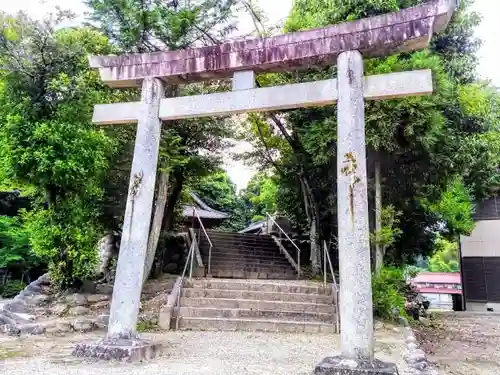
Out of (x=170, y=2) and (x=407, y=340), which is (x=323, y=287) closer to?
(x=407, y=340)

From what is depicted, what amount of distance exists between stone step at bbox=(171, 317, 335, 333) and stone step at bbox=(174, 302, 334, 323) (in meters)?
0.23

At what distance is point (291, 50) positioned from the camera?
18.0ft

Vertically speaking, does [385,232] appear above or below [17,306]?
above

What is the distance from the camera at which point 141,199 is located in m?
5.62

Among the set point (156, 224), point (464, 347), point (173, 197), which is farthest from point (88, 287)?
point (464, 347)

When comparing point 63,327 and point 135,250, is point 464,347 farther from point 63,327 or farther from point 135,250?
point 63,327

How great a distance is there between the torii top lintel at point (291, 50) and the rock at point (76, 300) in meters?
5.42

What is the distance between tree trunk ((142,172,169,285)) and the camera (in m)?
10.6

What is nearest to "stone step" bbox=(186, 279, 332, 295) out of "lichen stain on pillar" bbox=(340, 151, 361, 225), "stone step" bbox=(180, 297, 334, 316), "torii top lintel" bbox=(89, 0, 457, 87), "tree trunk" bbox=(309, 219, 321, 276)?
"stone step" bbox=(180, 297, 334, 316)

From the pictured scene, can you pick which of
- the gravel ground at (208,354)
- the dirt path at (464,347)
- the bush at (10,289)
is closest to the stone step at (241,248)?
the dirt path at (464,347)

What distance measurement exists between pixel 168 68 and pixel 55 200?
4.89 meters

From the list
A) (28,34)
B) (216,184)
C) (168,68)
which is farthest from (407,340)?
(216,184)

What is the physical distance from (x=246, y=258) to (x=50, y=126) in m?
8.05

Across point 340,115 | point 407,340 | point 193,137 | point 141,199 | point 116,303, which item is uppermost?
point 193,137
